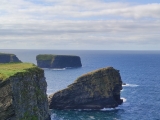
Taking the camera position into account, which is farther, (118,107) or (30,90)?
(118,107)

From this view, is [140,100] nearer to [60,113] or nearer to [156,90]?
[156,90]

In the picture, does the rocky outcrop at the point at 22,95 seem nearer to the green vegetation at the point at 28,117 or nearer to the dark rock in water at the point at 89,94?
the green vegetation at the point at 28,117

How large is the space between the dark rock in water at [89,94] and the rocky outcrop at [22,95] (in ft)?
123

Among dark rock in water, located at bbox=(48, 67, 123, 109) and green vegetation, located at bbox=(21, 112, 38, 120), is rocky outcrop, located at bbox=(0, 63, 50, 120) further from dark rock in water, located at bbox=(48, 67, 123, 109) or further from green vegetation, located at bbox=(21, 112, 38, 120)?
dark rock in water, located at bbox=(48, 67, 123, 109)

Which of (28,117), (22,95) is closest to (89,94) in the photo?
(28,117)

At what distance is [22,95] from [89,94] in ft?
166

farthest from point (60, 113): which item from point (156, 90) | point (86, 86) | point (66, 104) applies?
point (156, 90)

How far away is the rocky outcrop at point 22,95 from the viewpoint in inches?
1889

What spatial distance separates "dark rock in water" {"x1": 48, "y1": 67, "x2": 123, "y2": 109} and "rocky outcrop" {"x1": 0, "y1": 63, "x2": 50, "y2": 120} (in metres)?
37.6

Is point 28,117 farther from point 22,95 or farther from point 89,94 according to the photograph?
point 89,94

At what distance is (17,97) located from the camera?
167ft

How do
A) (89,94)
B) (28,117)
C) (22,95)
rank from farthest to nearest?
(89,94)
(28,117)
(22,95)

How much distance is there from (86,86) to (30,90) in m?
48.0

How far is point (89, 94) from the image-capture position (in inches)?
3957
